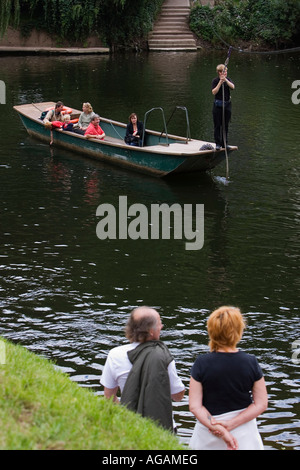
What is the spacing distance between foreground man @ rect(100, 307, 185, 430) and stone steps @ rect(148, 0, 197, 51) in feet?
115

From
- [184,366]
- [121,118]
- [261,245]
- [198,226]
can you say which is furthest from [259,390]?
[121,118]

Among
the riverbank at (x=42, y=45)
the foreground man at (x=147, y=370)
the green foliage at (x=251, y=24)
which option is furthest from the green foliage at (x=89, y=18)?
the foreground man at (x=147, y=370)

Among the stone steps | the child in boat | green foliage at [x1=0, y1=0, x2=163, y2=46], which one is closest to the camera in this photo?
the child in boat

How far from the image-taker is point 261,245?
13977 millimetres

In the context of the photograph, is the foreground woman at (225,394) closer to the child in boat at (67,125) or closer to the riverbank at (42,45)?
the child in boat at (67,125)

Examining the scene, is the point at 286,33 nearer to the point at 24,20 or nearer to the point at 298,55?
the point at 298,55

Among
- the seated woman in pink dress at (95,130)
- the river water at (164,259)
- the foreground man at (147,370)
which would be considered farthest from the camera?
the seated woman in pink dress at (95,130)

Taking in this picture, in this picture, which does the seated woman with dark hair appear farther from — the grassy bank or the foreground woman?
the foreground woman

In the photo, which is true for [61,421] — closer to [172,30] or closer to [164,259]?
[164,259]

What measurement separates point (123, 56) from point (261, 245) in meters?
26.2

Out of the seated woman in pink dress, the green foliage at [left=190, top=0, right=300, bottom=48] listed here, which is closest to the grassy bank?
the seated woman in pink dress

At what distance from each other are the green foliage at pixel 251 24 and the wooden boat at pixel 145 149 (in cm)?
2164

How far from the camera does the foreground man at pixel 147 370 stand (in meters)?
5.87

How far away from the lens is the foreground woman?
553 centimetres
